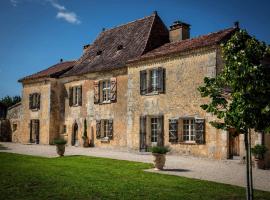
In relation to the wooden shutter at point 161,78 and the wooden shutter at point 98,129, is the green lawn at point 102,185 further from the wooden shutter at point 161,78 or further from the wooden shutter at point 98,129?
the wooden shutter at point 98,129

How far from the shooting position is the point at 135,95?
22344 millimetres

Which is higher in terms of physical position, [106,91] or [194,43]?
[194,43]

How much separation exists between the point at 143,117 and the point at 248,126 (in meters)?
14.2

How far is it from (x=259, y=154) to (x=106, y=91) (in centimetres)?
1261

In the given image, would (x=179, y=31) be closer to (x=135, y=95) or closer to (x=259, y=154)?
(x=135, y=95)

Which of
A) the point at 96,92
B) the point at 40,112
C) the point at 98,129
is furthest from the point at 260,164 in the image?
the point at 40,112

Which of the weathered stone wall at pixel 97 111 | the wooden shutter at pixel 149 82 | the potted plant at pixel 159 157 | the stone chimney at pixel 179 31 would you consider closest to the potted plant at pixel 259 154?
the potted plant at pixel 159 157

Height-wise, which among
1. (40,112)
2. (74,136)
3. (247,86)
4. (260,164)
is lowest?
(260,164)

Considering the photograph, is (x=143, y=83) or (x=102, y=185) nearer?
(x=102, y=185)

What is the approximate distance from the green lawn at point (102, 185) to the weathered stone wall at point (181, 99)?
5870mm

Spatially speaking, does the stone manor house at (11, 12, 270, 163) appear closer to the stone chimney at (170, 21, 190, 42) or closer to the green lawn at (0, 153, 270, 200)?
the stone chimney at (170, 21, 190, 42)

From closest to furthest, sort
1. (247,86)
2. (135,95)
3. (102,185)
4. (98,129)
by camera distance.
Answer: (247,86) < (102,185) < (135,95) < (98,129)

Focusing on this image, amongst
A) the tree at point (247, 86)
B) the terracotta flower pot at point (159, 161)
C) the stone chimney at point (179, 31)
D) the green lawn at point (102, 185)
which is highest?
the stone chimney at point (179, 31)

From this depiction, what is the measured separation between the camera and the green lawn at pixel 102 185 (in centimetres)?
873
